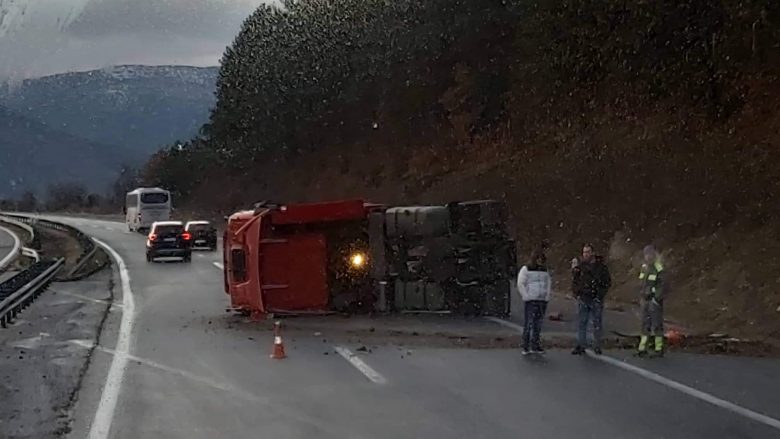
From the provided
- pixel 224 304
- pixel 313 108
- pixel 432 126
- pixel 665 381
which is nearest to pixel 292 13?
pixel 313 108

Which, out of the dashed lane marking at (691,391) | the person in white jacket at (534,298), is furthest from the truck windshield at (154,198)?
the dashed lane marking at (691,391)

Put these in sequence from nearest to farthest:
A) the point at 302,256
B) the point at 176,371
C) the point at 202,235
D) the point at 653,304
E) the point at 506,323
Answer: the point at 176,371 → the point at 653,304 → the point at 506,323 → the point at 302,256 → the point at 202,235

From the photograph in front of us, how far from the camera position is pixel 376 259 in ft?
68.5

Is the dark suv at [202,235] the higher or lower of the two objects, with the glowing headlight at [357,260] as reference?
higher

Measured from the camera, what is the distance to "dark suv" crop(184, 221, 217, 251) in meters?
50.1

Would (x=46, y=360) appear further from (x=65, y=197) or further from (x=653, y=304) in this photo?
(x=65, y=197)

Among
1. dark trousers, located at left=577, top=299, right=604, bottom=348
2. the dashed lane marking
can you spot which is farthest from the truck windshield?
the dashed lane marking

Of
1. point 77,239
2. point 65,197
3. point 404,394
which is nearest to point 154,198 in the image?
point 77,239

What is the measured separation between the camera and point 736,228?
22.2 metres

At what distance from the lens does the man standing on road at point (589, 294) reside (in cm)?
1512

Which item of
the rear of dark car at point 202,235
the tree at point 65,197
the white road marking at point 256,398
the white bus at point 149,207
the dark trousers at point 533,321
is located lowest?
the white road marking at point 256,398

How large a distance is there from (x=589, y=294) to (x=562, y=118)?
24.6m

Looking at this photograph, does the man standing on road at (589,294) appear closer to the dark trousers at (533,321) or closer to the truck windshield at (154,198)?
the dark trousers at (533,321)

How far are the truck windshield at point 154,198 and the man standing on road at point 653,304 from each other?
5753cm
